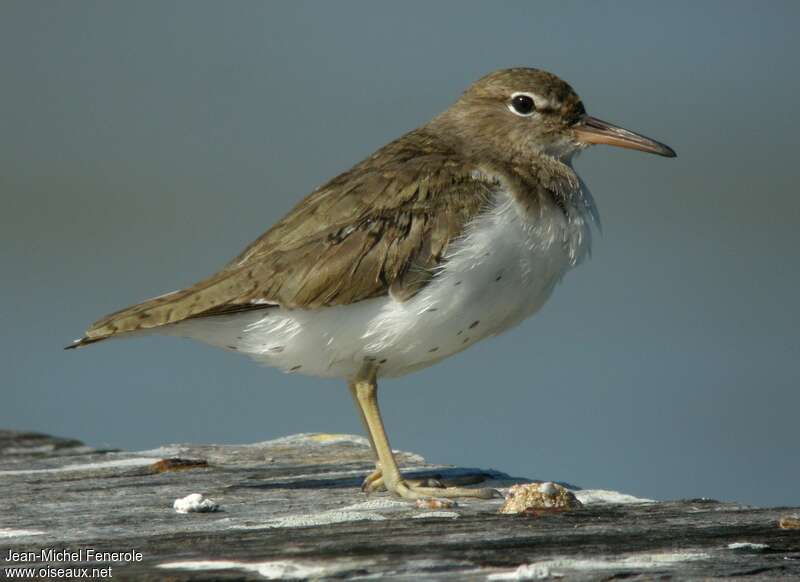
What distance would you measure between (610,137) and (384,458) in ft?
9.10

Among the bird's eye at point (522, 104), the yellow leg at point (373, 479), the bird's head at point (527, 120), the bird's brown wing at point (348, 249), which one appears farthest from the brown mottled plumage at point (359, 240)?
the yellow leg at point (373, 479)

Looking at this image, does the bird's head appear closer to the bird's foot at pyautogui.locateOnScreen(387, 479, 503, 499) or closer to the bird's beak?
the bird's beak

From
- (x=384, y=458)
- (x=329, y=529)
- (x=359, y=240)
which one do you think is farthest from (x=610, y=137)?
(x=329, y=529)

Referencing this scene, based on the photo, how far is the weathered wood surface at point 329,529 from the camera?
13.2 feet

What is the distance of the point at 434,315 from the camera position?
251 inches

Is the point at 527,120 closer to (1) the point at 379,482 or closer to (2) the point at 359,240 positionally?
(2) the point at 359,240

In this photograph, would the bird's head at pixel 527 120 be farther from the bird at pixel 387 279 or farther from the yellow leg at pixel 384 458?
the yellow leg at pixel 384 458

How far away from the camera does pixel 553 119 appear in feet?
25.7

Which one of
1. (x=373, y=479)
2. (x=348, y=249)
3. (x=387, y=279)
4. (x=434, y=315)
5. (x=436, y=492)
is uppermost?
(x=348, y=249)

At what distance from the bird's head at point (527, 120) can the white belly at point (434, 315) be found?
0.95 meters

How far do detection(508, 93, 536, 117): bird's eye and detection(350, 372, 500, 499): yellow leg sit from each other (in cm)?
209

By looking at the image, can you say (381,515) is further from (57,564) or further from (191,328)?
(191,328)

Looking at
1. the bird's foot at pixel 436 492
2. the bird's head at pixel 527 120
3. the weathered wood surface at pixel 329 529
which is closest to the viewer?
the weathered wood surface at pixel 329 529

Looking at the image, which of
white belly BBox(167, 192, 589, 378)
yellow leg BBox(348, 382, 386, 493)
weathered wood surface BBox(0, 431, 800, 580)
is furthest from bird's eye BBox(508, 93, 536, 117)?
weathered wood surface BBox(0, 431, 800, 580)
